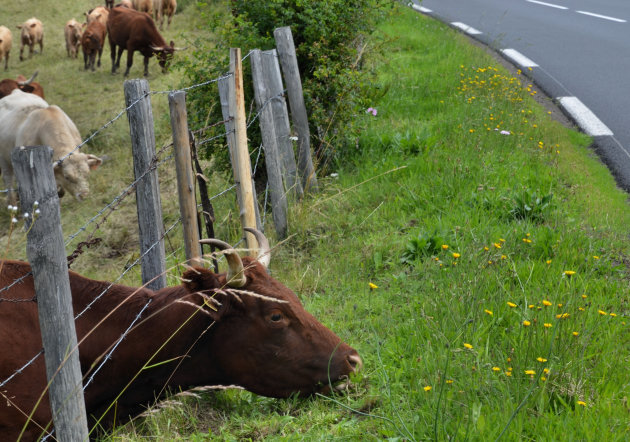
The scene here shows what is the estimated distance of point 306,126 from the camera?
6449mm

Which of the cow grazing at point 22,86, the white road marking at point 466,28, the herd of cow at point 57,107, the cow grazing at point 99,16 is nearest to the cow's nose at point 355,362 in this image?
the herd of cow at point 57,107

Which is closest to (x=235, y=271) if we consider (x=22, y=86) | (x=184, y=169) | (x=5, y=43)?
(x=184, y=169)

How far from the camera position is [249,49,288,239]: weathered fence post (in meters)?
5.73

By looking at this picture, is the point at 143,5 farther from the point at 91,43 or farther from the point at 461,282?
the point at 461,282

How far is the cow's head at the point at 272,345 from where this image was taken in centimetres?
346

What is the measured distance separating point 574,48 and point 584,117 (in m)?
3.84

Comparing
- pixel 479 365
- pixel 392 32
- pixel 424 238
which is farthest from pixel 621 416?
pixel 392 32

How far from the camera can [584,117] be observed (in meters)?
8.11

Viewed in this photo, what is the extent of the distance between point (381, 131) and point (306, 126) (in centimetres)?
122

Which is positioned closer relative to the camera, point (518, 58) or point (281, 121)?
point (281, 121)

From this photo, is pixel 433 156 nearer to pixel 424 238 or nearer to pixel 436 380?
pixel 424 238

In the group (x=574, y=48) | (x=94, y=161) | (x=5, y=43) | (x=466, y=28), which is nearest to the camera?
(x=94, y=161)

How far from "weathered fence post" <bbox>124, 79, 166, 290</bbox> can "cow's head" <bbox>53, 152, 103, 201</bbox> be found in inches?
270

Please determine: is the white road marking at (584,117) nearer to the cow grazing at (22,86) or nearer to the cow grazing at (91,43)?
the cow grazing at (22,86)
